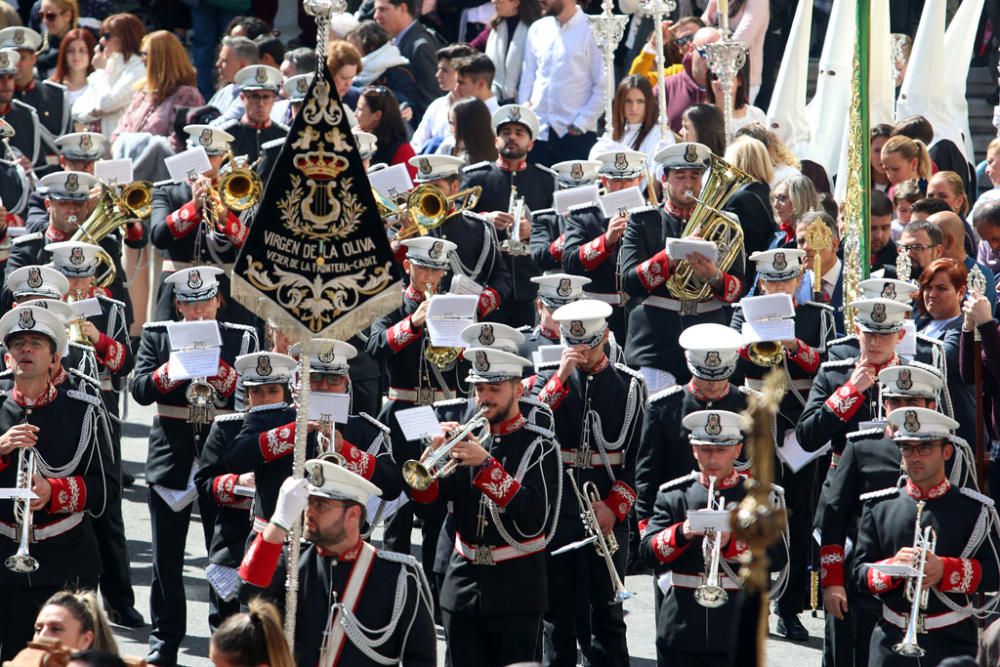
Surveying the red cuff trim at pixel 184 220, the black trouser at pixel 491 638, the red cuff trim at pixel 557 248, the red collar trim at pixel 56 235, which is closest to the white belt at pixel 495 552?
the black trouser at pixel 491 638

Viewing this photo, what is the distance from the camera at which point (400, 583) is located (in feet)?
27.1

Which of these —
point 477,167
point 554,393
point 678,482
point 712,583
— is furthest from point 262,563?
point 477,167

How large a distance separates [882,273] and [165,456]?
432cm

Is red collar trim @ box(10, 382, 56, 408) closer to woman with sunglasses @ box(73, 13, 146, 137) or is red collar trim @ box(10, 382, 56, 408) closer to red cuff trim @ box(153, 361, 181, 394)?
red cuff trim @ box(153, 361, 181, 394)

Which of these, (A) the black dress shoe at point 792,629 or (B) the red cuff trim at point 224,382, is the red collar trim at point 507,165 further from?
(A) the black dress shoe at point 792,629

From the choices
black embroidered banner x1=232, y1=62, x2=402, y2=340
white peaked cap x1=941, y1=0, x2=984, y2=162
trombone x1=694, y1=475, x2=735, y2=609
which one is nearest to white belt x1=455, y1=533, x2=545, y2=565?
trombone x1=694, y1=475, x2=735, y2=609

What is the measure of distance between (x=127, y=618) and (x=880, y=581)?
451 centimetres

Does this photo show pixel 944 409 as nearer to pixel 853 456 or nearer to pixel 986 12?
pixel 853 456

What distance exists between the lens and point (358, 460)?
31.6 ft

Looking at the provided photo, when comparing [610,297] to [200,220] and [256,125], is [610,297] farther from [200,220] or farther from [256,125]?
[256,125]

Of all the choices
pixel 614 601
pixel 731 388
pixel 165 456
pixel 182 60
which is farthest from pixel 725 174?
pixel 182 60

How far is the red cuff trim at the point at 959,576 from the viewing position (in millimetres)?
9078

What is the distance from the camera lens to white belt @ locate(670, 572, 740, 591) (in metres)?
9.39

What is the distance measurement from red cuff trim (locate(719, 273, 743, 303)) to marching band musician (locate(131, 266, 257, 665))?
279 centimetres
